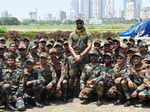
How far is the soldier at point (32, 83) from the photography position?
17.9ft

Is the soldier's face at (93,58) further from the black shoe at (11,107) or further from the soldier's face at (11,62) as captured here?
the black shoe at (11,107)

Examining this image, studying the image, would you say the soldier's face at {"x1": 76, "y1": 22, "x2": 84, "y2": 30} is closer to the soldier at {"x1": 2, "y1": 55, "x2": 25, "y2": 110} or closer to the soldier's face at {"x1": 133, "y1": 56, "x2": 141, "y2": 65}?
the soldier's face at {"x1": 133, "y1": 56, "x2": 141, "y2": 65}

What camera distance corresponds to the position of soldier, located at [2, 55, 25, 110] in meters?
5.29

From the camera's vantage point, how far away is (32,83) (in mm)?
5426

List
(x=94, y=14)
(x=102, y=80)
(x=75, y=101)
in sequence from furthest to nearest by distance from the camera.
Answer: (x=94, y=14) < (x=75, y=101) < (x=102, y=80)

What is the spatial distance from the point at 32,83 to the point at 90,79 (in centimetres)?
136

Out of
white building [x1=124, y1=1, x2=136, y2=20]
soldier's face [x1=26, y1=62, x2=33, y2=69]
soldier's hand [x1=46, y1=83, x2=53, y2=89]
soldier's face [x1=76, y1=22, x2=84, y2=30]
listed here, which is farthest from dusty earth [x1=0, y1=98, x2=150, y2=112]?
white building [x1=124, y1=1, x2=136, y2=20]

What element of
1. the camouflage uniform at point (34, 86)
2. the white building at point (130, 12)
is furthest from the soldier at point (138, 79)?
the white building at point (130, 12)

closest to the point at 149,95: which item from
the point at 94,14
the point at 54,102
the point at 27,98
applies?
the point at 54,102

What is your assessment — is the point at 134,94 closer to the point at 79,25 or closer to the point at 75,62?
the point at 75,62

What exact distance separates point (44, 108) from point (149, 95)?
2.32 m

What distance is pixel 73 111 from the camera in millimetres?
5355

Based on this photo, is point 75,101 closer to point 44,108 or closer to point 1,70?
point 44,108

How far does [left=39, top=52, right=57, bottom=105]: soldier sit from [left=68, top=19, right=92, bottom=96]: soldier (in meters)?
0.52
